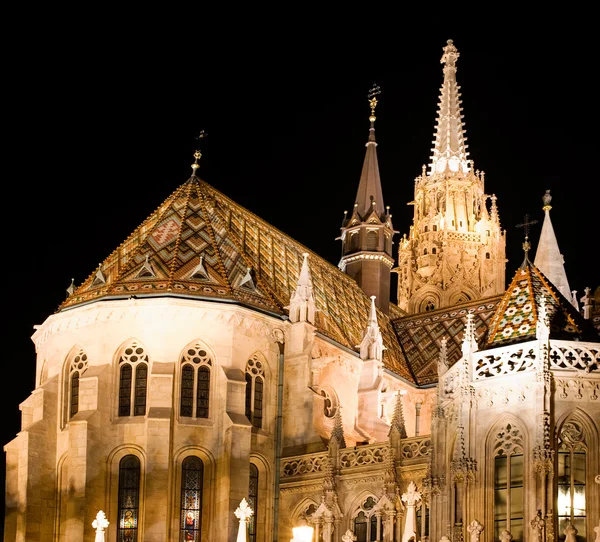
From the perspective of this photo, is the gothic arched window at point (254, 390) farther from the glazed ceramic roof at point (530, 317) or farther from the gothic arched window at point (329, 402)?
the glazed ceramic roof at point (530, 317)

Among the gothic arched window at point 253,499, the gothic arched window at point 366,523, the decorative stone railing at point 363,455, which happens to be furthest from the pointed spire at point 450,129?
the gothic arched window at point 366,523

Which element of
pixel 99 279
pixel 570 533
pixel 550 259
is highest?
pixel 550 259

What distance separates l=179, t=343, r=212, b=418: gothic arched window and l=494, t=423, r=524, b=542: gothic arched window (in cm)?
1197

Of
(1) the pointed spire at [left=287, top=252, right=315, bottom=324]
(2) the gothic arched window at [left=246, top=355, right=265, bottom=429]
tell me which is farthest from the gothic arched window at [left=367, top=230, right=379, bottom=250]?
(2) the gothic arched window at [left=246, top=355, right=265, bottom=429]

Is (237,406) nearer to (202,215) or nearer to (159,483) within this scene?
(159,483)

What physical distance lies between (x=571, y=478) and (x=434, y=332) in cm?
2341

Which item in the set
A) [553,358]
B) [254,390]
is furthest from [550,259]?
[553,358]

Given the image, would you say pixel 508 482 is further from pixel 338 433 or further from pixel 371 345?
pixel 371 345

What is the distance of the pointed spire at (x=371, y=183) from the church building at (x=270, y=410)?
12077mm

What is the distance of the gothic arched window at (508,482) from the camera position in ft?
110

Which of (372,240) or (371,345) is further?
(372,240)

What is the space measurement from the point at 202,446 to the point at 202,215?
A: 9406 mm

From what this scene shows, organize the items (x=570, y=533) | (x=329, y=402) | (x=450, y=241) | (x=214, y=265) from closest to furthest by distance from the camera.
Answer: (x=570, y=533) < (x=214, y=265) < (x=329, y=402) < (x=450, y=241)

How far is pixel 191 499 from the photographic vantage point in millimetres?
42188
